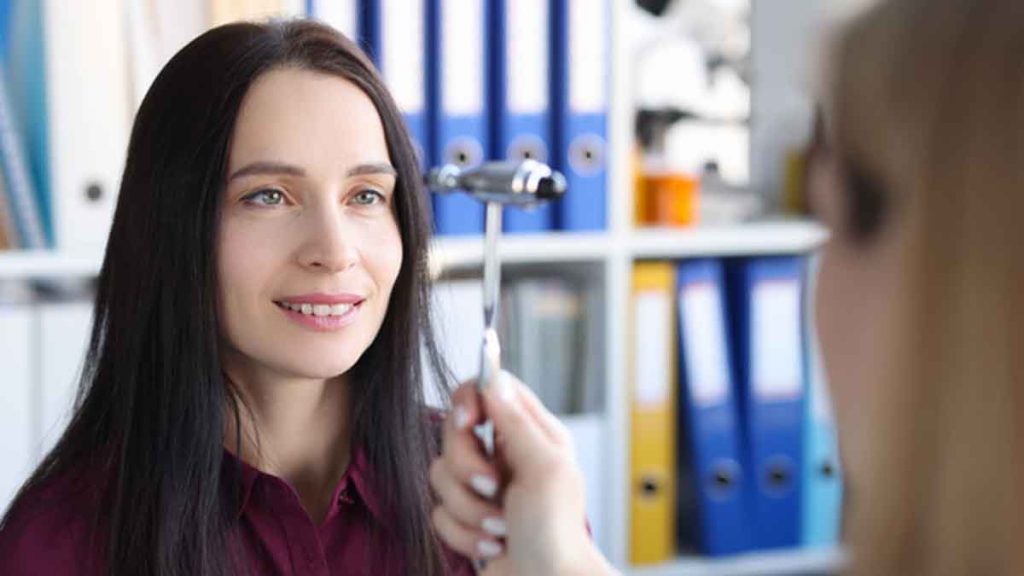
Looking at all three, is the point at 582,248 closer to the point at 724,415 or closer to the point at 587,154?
the point at 587,154

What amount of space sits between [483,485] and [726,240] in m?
1.69

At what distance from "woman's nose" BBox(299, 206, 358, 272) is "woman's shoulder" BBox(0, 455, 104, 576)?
27 centimetres

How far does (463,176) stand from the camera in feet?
3.47

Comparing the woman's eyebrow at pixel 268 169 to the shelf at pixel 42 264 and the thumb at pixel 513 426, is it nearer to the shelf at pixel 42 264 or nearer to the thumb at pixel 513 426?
the thumb at pixel 513 426

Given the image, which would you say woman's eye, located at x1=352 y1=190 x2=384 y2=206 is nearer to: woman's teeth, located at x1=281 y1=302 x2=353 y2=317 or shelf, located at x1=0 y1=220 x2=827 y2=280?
woman's teeth, located at x1=281 y1=302 x2=353 y2=317

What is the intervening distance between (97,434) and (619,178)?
1263 mm

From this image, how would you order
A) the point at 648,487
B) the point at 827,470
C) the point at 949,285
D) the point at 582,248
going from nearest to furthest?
the point at 949,285 → the point at 582,248 → the point at 648,487 → the point at 827,470

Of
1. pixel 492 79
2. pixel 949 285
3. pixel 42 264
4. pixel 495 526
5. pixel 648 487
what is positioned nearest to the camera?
pixel 949 285

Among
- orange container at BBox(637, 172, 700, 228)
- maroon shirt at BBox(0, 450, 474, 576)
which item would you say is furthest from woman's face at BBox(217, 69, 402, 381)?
orange container at BBox(637, 172, 700, 228)

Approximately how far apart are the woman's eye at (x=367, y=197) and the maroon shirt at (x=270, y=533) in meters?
0.23

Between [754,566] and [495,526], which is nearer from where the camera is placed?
[495,526]

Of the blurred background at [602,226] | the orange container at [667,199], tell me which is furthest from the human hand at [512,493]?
the orange container at [667,199]

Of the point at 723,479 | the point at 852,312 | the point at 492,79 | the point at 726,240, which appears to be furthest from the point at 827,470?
the point at 852,312

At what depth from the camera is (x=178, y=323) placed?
4.57 ft
